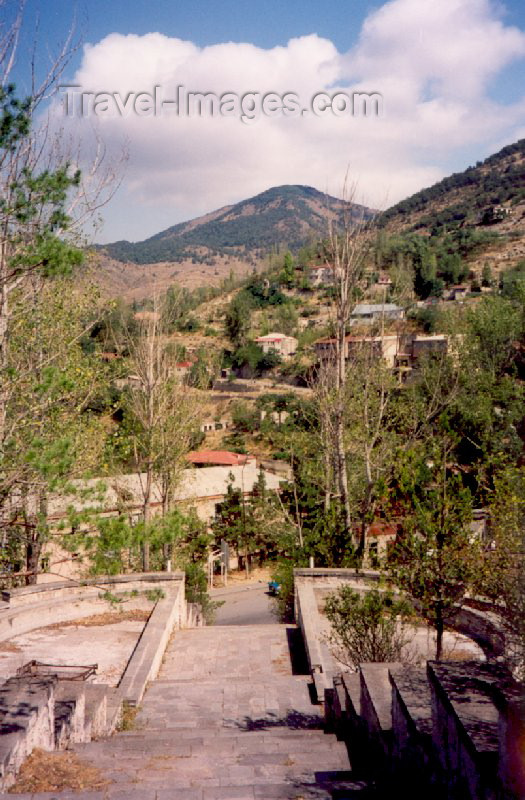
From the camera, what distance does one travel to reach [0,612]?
12703 mm

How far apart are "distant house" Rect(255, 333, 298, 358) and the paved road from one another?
41737 mm

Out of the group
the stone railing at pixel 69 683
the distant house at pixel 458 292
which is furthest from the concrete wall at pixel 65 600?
the distant house at pixel 458 292

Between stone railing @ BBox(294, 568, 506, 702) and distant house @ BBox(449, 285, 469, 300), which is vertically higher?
distant house @ BBox(449, 285, 469, 300)

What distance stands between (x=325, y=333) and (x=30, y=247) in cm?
6361

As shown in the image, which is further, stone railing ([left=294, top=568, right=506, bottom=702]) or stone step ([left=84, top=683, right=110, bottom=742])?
stone railing ([left=294, top=568, right=506, bottom=702])

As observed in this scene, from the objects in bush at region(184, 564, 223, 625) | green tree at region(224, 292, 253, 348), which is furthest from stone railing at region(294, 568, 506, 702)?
green tree at region(224, 292, 253, 348)

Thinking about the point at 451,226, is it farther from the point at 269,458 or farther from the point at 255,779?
the point at 255,779

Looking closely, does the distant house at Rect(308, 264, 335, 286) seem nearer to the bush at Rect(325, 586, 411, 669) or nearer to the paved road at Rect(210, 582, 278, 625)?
the paved road at Rect(210, 582, 278, 625)

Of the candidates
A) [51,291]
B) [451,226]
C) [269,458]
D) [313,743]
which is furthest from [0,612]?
[451,226]

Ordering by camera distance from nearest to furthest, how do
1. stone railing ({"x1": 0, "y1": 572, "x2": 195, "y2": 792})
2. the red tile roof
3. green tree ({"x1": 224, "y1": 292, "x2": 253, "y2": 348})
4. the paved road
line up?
stone railing ({"x1": 0, "y1": 572, "x2": 195, "y2": 792}), the paved road, the red tile roof, green tree ({"x1": 224, "y1": 292, "x2": 253, "y2": 348})

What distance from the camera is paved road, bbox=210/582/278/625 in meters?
23.3

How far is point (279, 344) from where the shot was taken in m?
69.0

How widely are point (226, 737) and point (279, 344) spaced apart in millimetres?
62462

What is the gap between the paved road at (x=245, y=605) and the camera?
23.3 m
